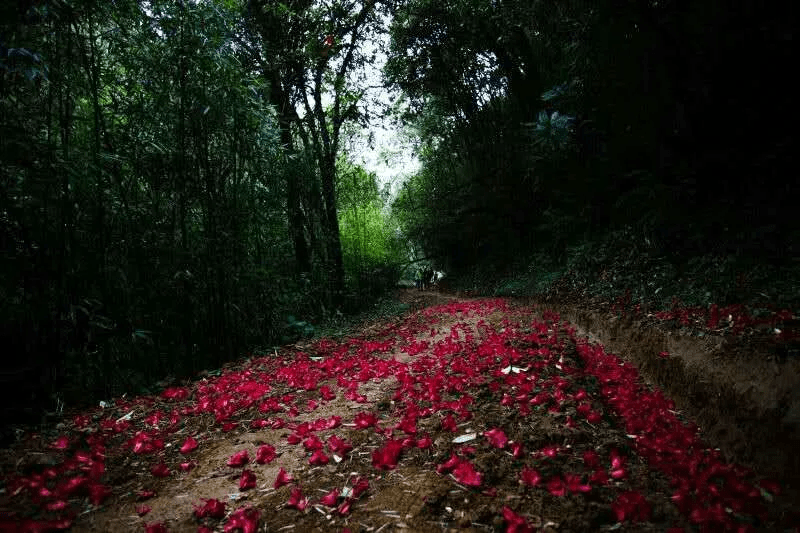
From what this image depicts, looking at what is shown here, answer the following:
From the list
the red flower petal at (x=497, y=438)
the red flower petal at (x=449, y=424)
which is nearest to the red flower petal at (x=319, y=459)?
the red flower petal at (x=449, y=424)

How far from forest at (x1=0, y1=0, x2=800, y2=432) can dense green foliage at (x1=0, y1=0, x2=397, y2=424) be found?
2cm

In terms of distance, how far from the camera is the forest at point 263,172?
114 inches

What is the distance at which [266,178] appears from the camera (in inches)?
221

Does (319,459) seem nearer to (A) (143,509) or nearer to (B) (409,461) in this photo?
(B) (409,461)

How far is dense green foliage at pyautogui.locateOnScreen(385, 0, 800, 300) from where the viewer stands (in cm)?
422

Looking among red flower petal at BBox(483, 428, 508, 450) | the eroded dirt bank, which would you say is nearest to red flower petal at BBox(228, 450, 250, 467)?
red flower petal at BBox(483, 428, 508, 450)

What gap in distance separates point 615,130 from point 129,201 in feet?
23.4

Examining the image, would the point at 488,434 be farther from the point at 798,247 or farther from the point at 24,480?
the point at 798,247

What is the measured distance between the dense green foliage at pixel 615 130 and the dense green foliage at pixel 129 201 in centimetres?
505

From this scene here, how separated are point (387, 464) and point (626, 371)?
2726 mm

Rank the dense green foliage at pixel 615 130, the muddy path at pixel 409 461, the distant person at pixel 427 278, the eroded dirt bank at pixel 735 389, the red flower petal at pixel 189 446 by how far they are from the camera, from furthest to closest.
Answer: the distant person at pixel 427 278 → the dense green foliage at pixel 615 130 → the red flower petal at pixel 189 446 → the eroded dirt bank at pixel 735 389 → the muddy path at pixel 409 461

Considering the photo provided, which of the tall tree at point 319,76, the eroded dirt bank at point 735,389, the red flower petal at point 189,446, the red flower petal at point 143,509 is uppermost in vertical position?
the tall tree at point 319,76

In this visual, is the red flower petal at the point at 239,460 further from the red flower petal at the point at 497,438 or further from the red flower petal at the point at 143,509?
the red flower petal at the point at 497,438

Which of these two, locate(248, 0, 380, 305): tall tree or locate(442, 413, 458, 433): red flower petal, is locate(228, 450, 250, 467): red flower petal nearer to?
locate(442, 413, 458, 433): red flower petal
